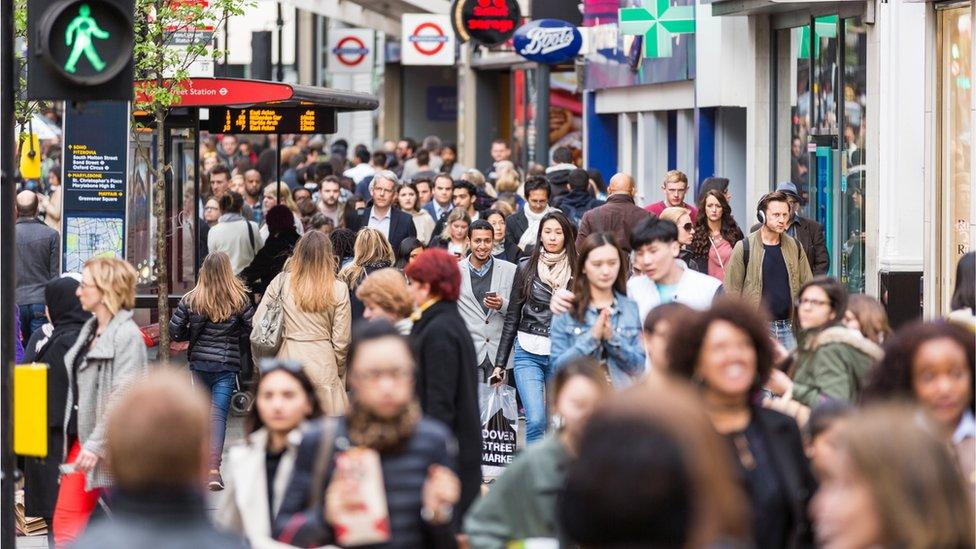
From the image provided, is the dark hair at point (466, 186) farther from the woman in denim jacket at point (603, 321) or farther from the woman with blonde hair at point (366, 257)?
the woman in denim jacket at point (603, 321)

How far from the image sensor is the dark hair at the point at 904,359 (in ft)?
19.2

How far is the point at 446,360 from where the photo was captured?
7.86 meters

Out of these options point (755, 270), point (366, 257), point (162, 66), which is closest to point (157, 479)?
point (366, 257)

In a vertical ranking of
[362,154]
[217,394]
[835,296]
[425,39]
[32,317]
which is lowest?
[217,394]

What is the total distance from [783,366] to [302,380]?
8.10ft

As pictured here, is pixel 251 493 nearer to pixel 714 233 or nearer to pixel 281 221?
pixel 714 233

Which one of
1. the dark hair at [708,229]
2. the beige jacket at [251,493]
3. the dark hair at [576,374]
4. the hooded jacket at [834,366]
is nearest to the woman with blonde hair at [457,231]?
the dark hair at [708,229]

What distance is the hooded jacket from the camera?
7.26 m

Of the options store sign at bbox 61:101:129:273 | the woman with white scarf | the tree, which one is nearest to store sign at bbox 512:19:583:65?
store sign at bbox 61:101:129:273

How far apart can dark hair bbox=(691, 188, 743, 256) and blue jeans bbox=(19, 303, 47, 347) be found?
4.97m

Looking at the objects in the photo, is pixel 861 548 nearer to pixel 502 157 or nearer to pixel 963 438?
pixel 963 438

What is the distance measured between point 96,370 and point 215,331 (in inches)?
127

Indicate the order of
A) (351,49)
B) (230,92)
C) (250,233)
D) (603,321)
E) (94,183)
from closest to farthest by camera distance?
(603,321) → (94,183) → (230,92) → (250,233) → (351,49)

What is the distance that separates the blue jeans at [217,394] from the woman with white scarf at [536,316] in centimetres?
172
